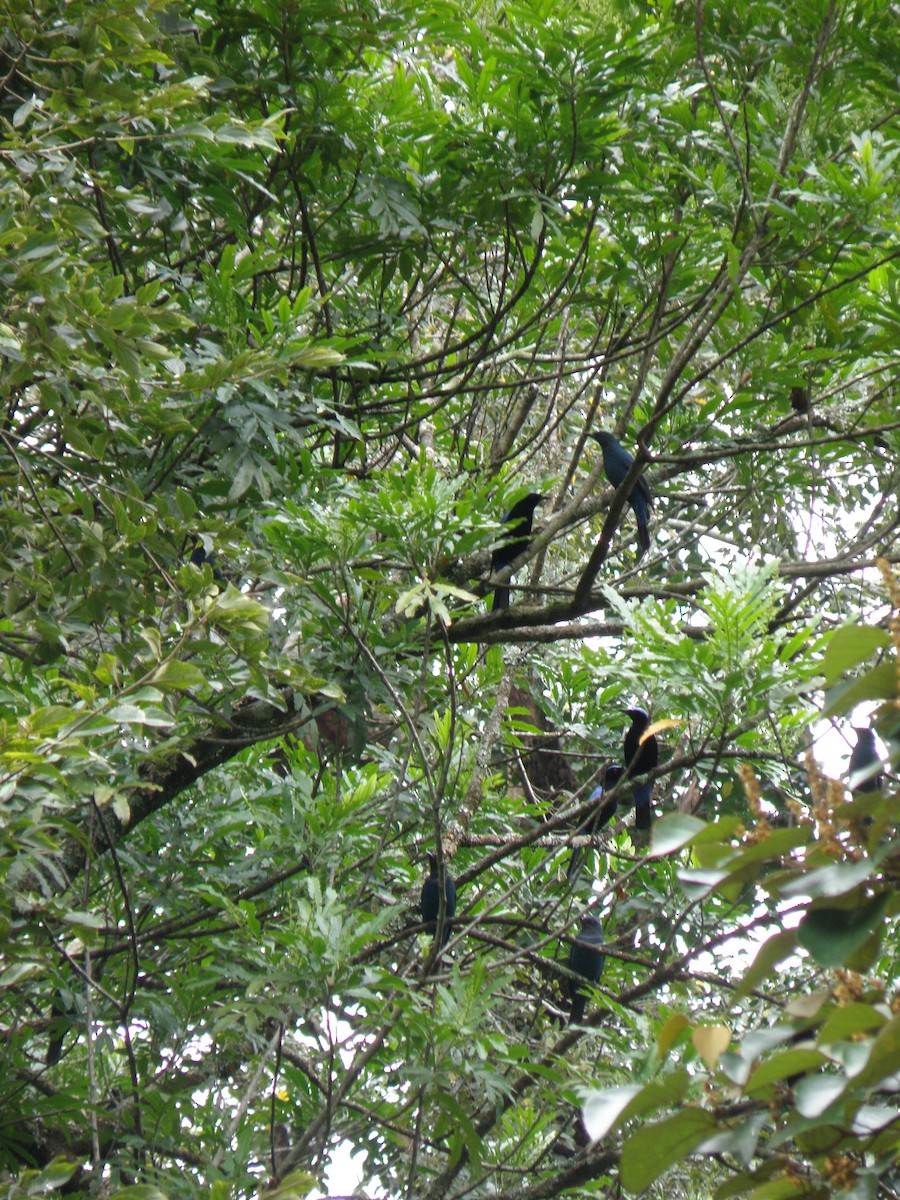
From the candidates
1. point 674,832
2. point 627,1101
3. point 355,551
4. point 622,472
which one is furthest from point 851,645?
point 622,472

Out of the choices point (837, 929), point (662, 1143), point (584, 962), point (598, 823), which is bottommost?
point (662, 1143)

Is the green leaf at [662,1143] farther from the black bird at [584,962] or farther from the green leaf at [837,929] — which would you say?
the black bird at [584,962]

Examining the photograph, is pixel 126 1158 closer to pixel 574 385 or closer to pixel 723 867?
pixel 723 867

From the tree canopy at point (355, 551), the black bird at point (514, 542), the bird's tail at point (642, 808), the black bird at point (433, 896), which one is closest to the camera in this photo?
the tree canopy at point (355, 551)

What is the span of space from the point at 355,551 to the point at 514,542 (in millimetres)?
857

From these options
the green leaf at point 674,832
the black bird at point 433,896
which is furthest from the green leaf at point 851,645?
the black bird at point 433,896

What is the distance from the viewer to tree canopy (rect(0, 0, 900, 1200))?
2.86 m

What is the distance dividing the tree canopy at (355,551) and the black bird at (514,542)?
5.4 inches

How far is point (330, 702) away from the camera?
3.49 metres

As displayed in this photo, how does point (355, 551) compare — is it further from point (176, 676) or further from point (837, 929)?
point (837, 929)

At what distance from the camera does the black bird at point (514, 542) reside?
4.16 m

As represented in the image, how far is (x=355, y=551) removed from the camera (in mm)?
3283

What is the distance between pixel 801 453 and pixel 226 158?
2328 millimetres

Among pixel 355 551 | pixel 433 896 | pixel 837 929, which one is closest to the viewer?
pixel 837 929
